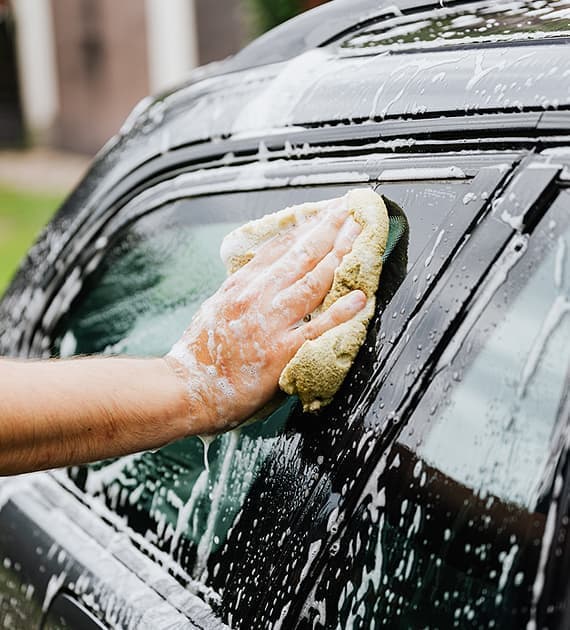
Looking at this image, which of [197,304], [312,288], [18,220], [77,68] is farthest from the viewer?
[77,68]

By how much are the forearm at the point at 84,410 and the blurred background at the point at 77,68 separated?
24.7ft

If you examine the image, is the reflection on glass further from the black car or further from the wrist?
the wrist

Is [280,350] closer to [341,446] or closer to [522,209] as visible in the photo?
[341,446]

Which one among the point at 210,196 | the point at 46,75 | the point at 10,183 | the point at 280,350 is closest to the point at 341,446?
the point at 280,350

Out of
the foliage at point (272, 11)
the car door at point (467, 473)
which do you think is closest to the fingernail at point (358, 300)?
the car door at point (467, 473)

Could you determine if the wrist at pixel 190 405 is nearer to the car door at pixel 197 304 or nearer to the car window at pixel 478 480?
the car door at pixel 197 304

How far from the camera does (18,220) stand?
10070mm

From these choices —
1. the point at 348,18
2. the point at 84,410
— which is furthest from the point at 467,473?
the point at 348,18

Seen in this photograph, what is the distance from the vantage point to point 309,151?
1.61 m

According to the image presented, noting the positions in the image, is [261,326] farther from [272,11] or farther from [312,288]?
[272,11]

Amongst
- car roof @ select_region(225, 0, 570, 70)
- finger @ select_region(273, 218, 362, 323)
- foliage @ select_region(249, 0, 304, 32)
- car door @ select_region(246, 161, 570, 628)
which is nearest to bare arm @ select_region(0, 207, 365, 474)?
finger @ select_region(273, 218, 362, 323)

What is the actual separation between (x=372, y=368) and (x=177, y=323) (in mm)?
590

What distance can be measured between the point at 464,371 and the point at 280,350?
0.31 m

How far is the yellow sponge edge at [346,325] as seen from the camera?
54.4 inches
